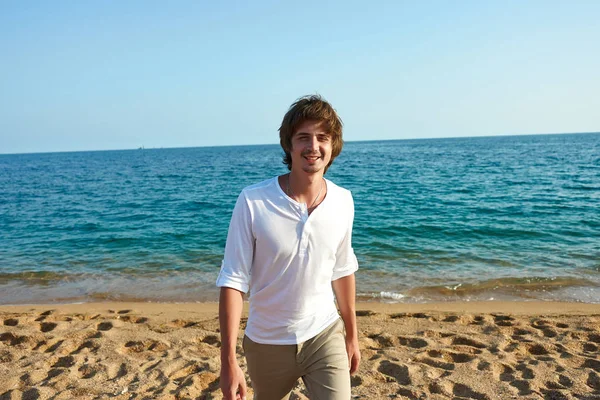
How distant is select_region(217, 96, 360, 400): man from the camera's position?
2213 millimetres

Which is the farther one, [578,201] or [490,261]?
[578,201]

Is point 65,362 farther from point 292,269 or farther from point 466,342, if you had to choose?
point 466,342

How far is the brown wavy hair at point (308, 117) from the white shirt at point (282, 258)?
0.25 metres

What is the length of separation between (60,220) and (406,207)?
44.2 feet

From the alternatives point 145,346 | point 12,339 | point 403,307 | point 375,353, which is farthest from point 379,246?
point 12,339

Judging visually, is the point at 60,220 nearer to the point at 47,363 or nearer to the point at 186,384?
the point at 47,363

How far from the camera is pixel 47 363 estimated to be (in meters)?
4.95

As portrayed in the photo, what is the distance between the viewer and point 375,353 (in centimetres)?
515

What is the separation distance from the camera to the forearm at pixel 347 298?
2707mm

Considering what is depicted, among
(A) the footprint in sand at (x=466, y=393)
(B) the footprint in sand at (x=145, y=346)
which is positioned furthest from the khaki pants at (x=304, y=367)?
(B) the footprint in sand at (x=145, y=346)

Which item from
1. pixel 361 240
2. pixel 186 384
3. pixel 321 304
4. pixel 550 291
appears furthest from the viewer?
pixel 361 240

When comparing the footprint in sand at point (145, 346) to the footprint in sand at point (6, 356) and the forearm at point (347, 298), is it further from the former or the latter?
the forearm at point (347, 298)

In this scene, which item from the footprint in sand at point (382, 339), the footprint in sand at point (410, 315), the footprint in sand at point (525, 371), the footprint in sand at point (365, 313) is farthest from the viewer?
the footprint in sand at point (365, 313)

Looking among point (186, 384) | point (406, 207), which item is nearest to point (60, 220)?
point (406, 207)
